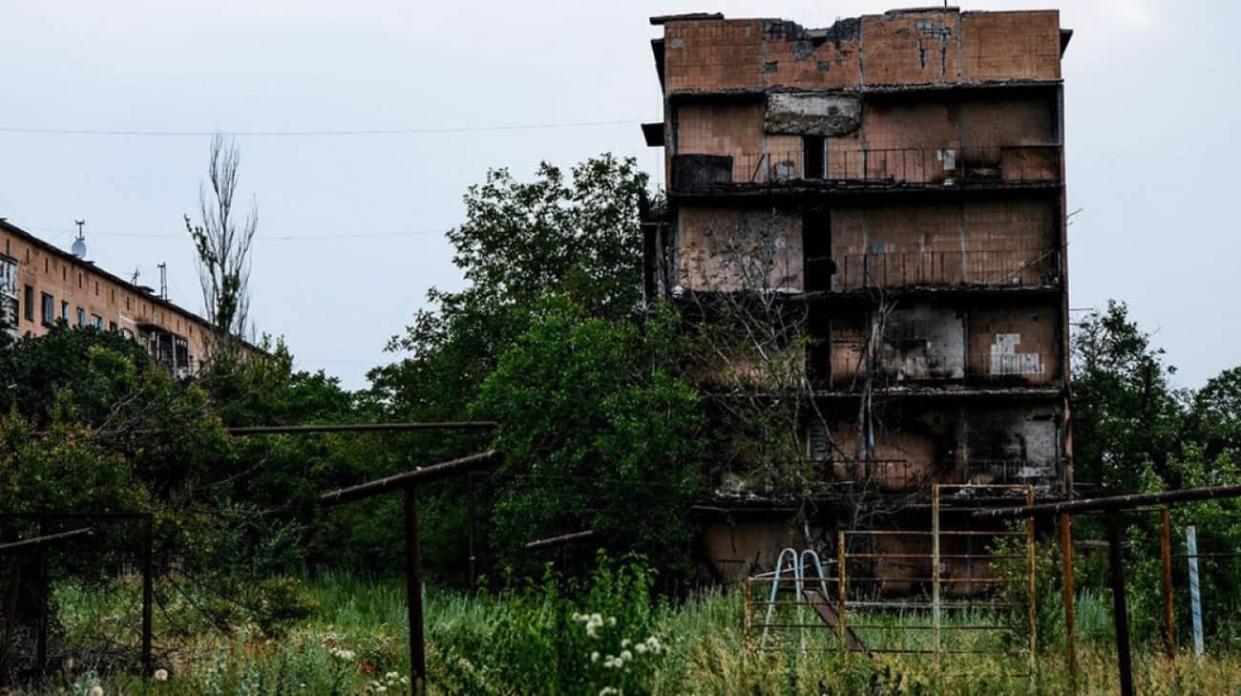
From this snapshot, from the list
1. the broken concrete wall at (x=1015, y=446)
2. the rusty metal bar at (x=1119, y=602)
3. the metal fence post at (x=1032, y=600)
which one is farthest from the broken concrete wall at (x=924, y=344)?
the rusty metal bar at (x=1119, y=602)

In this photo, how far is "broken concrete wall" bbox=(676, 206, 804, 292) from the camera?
42.2 meters

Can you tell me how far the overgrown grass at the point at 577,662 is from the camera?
10266mm

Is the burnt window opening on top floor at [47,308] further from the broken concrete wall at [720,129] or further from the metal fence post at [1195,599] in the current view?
the metal fence post at [1195,599]

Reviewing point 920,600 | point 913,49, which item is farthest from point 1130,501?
point 913,49

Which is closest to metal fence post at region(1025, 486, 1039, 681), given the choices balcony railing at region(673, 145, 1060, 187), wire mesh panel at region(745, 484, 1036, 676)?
wire mesh panel at region(745, 484, 1036, 676)

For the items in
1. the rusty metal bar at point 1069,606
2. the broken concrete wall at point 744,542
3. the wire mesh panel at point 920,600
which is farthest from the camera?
the broken concrete wall at point 744,542

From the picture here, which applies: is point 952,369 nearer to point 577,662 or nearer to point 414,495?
point 577,662

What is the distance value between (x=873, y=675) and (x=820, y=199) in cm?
3060

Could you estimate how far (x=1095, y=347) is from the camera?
52312mm

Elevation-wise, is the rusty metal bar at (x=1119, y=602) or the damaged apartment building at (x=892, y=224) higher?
the damaged apartment building at (x=892, y=224)

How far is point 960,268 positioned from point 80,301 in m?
41.7

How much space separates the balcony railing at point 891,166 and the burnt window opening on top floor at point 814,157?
0.13 feet

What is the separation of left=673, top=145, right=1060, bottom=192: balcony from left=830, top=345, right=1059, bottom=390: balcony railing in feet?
13.7

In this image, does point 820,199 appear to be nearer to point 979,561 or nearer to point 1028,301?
point 1028,301
